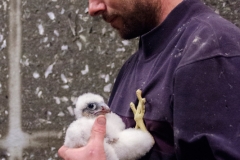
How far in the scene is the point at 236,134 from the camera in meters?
0.54

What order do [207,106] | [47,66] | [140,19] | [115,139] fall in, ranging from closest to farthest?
[207,106] → [115,139] → [140,19] → [47,66]

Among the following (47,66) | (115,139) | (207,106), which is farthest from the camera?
(47,66)

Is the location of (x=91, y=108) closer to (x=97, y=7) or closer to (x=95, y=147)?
(x=95, y=147)

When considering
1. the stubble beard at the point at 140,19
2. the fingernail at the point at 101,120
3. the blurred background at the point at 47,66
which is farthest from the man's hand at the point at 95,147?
the blurred background at the point at 47,66

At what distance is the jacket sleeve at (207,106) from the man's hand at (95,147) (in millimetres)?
124

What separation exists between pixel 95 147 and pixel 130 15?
0.30 m

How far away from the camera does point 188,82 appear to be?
1.86ft

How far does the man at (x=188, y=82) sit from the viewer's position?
550 millimetres

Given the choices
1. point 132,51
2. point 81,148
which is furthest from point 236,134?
point 132,51

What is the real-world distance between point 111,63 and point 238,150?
576 millimetres

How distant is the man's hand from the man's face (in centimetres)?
23

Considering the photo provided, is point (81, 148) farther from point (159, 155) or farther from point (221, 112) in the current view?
point (221, 112)

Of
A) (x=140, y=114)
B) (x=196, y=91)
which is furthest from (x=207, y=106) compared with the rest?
(x=140, y=114)

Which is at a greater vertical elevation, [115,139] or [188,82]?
[188,82]
